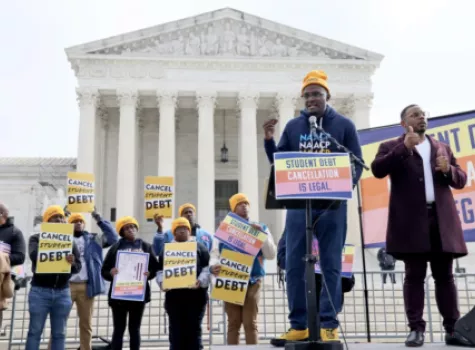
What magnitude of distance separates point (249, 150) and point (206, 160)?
2504 millimetres

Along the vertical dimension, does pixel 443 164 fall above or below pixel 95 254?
above

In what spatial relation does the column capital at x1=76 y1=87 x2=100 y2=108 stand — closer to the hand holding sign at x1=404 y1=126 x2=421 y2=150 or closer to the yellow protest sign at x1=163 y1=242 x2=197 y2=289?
the yellow protest sign at x1=163 y1=242 x2=197 y2=289

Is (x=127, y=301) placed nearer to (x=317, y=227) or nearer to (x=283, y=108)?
(x=317, y=227)

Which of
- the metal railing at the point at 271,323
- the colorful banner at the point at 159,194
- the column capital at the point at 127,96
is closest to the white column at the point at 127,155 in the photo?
the column capital at the point at 127,96

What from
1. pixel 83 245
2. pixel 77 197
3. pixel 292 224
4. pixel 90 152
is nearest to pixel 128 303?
pixel 83 245

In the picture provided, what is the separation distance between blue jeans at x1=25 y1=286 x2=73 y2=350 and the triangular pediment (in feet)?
82.5

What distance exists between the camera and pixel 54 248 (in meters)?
8.01

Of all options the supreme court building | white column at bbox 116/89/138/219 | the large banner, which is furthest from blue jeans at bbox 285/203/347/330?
white column at bbox 116/89/138/219

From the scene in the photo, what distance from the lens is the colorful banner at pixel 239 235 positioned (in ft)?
24.7

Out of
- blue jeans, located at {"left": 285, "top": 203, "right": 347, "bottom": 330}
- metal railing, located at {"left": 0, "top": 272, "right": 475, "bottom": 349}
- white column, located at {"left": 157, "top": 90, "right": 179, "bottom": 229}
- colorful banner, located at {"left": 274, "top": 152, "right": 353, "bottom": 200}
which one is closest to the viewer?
colorful banner, located at {"left": 274, "top": 152, "right": 353, "bottom": 200}

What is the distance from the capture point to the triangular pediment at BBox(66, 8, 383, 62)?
31.6 m

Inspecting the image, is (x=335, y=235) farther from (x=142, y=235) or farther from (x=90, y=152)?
(x=142, y=235)

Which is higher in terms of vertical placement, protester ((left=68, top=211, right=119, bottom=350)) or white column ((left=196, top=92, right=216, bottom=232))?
white column ((left=196, top=92, right=216, bottom=232))

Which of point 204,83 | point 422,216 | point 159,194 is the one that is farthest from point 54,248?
point 204,83
